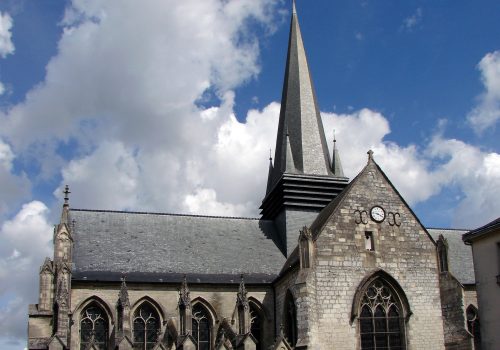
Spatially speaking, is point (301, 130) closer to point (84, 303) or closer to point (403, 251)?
point (403, 251)

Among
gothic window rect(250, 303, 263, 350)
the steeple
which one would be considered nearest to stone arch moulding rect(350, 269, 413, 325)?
gothic window rect(250, 303, 263, 350)

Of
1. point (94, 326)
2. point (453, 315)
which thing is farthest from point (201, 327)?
point (453, 315)

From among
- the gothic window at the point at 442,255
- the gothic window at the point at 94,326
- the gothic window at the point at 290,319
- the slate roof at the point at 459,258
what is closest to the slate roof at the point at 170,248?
the gothic window at the point at 94,326

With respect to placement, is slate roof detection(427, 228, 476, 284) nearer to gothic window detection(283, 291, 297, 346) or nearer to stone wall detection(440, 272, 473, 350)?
stone wall detection(440, 272, 473, 350)

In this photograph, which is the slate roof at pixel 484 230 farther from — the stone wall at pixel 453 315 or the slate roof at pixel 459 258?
the slate roof at pixel 459 258

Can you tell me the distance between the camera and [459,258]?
33.2m

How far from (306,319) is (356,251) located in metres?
3.61

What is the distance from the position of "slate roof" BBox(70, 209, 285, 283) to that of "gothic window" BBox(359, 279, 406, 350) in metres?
5.17

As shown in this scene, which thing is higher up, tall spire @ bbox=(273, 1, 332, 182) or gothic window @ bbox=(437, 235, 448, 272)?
tall spire @ bbox=(273, 1, 332, 182)

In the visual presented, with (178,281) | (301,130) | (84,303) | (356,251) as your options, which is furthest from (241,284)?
(301,130)

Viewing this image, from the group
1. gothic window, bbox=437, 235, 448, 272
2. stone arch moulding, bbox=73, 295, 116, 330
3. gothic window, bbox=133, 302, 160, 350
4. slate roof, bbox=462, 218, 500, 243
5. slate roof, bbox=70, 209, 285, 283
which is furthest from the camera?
slate roof, bbox=70, 209, 285, 283

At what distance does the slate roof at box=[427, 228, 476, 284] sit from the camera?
3181cm

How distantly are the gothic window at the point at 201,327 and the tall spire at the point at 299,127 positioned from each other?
27.3 feet

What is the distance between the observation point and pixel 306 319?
23953mm
